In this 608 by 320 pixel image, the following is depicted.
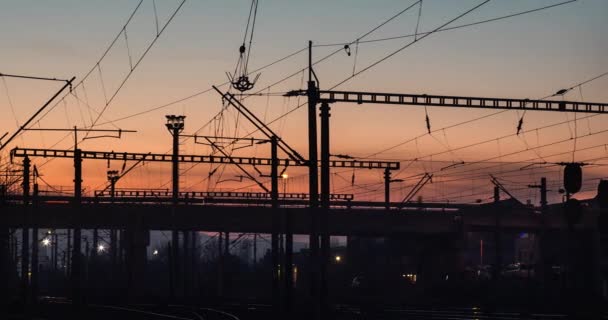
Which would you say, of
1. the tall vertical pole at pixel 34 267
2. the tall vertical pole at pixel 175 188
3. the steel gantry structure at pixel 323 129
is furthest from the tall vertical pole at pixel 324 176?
the tall vertical pole at pixel 34 267

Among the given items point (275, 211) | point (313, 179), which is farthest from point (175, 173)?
point (313, 179)

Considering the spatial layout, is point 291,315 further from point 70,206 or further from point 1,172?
point 70,206

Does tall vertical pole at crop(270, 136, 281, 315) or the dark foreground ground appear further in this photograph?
tall vertical pole at crop(270, 136, 281, 315)

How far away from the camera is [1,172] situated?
2707 inches

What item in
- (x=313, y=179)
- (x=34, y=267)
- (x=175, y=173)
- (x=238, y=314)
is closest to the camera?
(x=313, y=179)

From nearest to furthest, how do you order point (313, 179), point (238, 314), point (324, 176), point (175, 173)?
1. point (324, 176)
2. point (313, 179)
3. point (238, 314)
4. point (175, 173)

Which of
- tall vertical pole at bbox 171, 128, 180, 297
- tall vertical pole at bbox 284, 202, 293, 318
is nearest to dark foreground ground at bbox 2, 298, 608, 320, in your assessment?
tall vertical pole at bbox 284, 202, 293, 318

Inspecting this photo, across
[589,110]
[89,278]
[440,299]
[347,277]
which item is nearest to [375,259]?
[347,277]

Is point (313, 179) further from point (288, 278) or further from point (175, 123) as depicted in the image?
point (175, 123)

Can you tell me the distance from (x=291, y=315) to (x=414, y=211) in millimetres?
56090

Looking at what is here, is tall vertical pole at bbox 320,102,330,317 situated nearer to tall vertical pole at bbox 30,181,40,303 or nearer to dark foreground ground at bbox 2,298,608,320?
dark foreground ground at bbox 2,298,608,320

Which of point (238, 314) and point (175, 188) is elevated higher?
point (175, 188)

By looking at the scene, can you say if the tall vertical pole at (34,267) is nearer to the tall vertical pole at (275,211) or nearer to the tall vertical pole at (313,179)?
the tall vertical pole at (275,211)

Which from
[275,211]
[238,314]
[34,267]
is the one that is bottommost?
[238,314]
